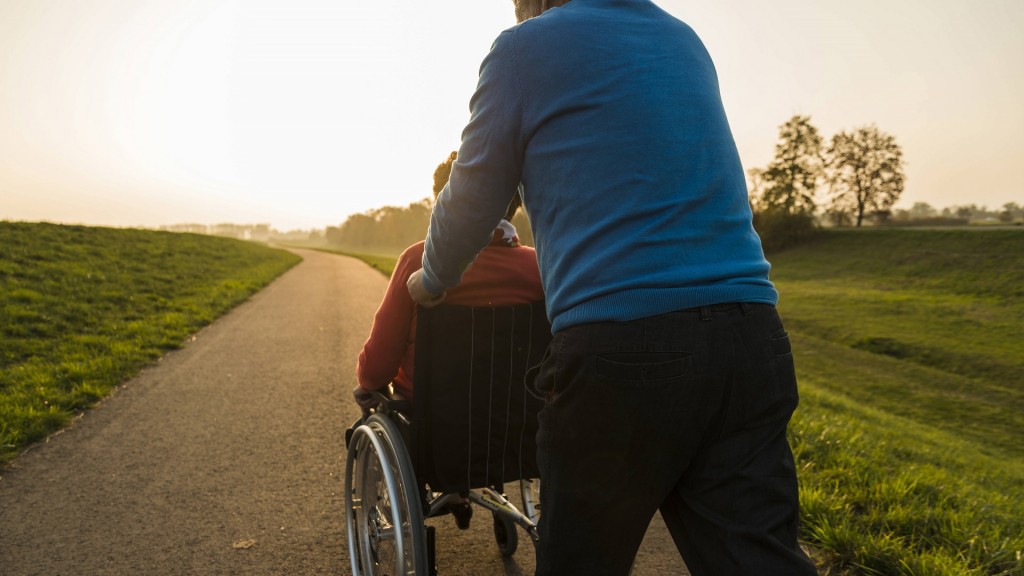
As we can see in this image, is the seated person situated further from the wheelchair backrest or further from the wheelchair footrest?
the wheelchair footrest

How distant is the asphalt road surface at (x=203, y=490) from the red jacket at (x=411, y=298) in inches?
49.4

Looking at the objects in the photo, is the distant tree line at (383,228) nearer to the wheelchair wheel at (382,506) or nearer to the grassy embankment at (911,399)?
the grassy embankment at (911,399)

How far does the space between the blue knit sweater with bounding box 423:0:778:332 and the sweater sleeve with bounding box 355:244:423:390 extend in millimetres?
890

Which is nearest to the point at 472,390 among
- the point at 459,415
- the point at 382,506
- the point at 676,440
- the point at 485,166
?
the point at 459,415

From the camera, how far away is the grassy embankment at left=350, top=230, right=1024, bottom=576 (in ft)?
11.1

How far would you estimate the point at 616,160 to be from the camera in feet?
4.57

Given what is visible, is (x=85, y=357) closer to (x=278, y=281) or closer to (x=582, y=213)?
(x=582, y=213)

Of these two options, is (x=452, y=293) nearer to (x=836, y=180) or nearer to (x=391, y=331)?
(x=391, y=331)

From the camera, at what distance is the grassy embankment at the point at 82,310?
19.2 feet

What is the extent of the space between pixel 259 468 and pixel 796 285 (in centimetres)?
3389

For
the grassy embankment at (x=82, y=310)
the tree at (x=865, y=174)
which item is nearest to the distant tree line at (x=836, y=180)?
the tree at (x=865, y=174)

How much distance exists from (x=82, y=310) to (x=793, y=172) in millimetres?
52375

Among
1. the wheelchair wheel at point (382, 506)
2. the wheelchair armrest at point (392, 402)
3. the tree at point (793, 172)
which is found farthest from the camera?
the tree at point (793, 172)

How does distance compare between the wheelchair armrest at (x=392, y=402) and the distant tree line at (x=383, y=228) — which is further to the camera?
the distant tree line at (x=383, y=228)
